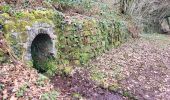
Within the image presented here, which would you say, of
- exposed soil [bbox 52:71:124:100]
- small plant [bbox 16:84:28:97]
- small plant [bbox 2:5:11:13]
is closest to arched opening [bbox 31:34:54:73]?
exposed soil [bbox 52:71:124:100]

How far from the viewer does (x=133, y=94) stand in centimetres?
835

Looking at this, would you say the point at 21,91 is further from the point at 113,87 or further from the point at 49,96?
the point at 113,87

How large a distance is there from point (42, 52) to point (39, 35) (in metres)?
0.58

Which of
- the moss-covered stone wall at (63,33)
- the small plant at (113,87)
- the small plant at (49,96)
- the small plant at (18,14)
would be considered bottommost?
the small plant at (113,87)

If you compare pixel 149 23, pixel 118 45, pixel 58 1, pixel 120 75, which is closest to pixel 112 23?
pixel 118 45

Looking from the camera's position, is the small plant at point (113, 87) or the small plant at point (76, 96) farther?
the small plant at point (113, 87)

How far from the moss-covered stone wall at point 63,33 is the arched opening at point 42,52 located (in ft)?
0.72

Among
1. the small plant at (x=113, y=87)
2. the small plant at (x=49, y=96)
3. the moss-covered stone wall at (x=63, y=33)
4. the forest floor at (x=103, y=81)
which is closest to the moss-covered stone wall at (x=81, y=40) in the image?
the moss-covered stone wall at (x=63, y=33)

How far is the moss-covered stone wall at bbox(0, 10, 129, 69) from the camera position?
7754 millimetres

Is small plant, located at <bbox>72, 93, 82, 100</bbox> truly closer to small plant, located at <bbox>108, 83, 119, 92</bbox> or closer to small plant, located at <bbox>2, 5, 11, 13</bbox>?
small plant, located at <bbox>108, 83, 119, 92</bbox>

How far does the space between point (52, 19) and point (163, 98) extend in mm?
4124

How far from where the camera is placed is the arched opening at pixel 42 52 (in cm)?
914

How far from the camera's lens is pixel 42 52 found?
30.7ft

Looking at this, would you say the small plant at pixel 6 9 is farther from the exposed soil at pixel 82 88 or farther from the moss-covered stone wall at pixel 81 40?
the exposed soil at pixel 82 88
